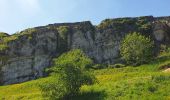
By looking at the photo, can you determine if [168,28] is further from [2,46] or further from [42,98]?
[42,98]

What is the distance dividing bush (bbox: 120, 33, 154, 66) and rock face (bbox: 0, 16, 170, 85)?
1312 centimetres

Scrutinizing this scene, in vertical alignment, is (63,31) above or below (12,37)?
above

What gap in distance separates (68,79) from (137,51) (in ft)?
209

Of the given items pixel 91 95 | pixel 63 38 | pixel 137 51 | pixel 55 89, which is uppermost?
pixel 63 38

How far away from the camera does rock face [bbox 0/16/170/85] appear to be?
15300 cm

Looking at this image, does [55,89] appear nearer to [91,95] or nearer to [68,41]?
[91,95]

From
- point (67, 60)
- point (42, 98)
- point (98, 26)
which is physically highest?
point (98, 26)

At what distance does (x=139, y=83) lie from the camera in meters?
72.0

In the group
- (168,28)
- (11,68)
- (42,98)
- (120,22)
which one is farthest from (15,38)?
(42,98)

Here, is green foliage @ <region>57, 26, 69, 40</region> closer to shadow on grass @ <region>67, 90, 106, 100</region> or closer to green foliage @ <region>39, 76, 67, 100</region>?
shadow on grass @ <region>67, 90, 106, 100</region>

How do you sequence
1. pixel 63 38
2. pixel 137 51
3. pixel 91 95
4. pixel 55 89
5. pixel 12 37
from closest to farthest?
pixel 91 95, pixel 55 89, pixel 137 51, pixel 63 38, pixel 12 37

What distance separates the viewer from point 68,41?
165125 mm

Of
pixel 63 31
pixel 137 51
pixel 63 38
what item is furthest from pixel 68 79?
pixel 63 31

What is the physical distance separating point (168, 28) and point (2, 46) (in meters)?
58.9
